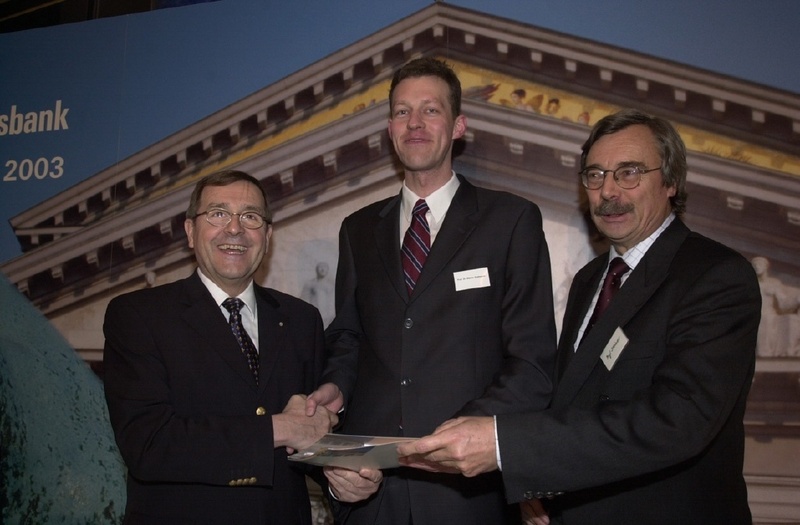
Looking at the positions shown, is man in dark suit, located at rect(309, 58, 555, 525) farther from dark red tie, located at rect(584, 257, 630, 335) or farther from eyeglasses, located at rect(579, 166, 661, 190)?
eyeglasses, located at rect(579, 166, 661, 190)

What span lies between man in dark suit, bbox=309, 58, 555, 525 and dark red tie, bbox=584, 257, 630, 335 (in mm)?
174

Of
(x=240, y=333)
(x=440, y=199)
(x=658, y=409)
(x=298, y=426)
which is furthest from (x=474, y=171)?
(x=658, y=409)

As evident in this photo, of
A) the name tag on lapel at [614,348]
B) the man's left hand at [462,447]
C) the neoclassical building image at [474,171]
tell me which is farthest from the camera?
the neoclassical building image at [474,171]

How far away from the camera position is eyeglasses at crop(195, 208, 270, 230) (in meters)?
2.71

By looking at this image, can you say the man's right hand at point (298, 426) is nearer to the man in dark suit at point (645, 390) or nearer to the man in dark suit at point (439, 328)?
the man in dark suit at point (439, 328)

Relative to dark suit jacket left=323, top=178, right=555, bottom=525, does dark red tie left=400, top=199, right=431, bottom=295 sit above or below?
above

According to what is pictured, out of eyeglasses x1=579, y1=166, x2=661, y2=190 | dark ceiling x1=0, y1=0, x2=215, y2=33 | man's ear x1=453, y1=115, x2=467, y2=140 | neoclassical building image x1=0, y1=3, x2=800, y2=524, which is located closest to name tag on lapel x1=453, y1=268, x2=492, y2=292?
eyeglasses x1=579, y1=166, x2=661, y2=190

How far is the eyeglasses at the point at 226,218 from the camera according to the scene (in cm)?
271

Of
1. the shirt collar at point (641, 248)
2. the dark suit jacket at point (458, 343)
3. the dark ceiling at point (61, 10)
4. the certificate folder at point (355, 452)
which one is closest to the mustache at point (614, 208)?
the shirt collar at point (641, 248)

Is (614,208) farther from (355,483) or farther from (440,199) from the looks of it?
(355,483)

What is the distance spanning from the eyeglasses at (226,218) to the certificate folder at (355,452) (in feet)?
3.21

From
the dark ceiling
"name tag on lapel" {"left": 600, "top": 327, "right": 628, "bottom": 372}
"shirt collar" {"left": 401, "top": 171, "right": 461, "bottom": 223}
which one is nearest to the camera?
"name tag on lapel" {"left": 600, "top": 327, "right": 628, "bottom": 372}

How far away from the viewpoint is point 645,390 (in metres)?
1.94

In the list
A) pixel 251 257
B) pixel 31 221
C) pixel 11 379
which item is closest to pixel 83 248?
pixel 31 221
